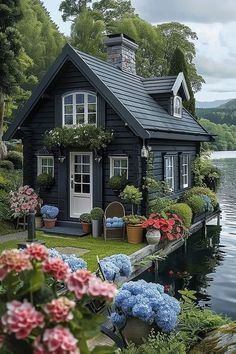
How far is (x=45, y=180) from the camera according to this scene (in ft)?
45.9

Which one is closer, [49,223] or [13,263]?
[13,263]

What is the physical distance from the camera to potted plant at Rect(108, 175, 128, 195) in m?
12.6

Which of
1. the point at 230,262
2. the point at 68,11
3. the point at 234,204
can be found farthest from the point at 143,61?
the point at 230,262

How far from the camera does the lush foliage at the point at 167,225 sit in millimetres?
11394

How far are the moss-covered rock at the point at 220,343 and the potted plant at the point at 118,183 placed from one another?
792 centimetres

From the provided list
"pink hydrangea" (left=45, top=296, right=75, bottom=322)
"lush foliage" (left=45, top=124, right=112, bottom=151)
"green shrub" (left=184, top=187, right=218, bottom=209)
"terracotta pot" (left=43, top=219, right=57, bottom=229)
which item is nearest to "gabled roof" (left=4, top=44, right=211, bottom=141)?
"lush foliage" (left=45, top=124, right=112, bottom=151)

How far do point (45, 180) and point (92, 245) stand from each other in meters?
3.64

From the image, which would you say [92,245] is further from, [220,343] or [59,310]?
[59,310]

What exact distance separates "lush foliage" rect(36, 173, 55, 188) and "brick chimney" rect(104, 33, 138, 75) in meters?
5.72

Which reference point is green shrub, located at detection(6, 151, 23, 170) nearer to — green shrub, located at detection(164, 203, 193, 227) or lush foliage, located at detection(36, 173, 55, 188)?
lush foliage, located at detection(36, 173, 55, 188)

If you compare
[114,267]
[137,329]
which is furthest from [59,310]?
[114,267]

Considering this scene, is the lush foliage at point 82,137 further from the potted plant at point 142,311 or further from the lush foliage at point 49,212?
the potted plant at point 142,311

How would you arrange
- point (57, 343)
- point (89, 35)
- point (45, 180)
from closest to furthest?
point (57, 343) < point (45, 180) < point (89, 35)

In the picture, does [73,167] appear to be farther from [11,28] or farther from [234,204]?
[234,204]
